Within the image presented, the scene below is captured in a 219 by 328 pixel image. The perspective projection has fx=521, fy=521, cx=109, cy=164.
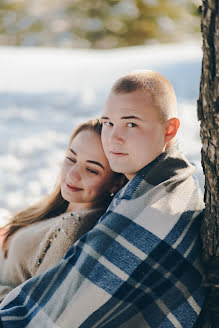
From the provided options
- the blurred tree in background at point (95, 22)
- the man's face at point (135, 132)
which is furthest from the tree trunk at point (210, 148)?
the blurred tree in background at point (95, 22)

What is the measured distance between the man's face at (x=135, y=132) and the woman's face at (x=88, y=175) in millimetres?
219

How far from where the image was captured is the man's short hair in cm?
130

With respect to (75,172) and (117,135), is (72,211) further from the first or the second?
(117,135)

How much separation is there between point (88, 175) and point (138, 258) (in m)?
0.43

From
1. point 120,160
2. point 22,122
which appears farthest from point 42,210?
point 22,122

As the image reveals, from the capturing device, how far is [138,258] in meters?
1.17

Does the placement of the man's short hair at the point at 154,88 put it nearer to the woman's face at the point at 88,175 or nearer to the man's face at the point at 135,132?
the man's face at the point at 135,132

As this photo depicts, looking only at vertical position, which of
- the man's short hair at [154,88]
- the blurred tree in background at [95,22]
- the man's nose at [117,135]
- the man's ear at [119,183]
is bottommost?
the man's ear at [119,183]

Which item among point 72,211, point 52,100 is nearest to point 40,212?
point 72,211

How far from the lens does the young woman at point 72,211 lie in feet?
4.80

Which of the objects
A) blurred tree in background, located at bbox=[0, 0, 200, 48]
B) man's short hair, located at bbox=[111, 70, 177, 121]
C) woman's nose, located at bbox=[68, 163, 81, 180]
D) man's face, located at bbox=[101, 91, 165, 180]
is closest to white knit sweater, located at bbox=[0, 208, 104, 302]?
woman's nose, located at bbox=[68, 163, 81, 180]

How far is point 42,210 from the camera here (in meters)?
1.77

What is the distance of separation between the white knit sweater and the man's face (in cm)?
24

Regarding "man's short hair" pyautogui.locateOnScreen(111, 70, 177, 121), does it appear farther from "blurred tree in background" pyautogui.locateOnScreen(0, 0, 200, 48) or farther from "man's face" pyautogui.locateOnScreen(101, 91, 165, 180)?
"blurred tree in background" pyautogui.locateOnScreen(0, 0, 200, 48)
